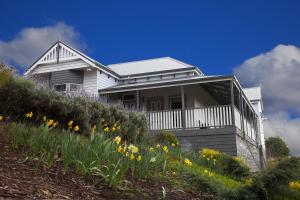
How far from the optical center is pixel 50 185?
4.48m

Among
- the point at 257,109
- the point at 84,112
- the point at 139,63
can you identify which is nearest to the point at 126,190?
the point at 84,112

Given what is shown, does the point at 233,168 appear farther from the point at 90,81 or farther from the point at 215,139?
the point at 90,81

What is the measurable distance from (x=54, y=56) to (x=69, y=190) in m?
21.6

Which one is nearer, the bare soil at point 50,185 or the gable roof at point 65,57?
the bare soil at point 50,185

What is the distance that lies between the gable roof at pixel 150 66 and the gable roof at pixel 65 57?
2120mm

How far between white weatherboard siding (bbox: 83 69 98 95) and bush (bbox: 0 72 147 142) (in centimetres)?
1271

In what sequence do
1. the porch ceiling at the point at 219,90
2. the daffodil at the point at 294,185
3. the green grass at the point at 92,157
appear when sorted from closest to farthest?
the green grass at the point at 92,157, the daffodil at the point at 294,185, the porch ceiling at the point at 219,90

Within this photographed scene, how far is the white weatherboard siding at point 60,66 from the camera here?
23.6 m

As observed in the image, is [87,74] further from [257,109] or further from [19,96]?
[257,109]

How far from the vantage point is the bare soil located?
4.12 metres

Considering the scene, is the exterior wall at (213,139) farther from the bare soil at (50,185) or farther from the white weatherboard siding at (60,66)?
the bare soil at (50,185)

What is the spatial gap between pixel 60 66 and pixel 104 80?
2.95 meters

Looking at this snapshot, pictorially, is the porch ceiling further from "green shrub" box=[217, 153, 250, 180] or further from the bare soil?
the bare soil

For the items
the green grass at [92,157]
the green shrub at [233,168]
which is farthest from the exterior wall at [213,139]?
the green grass at [92,157]
